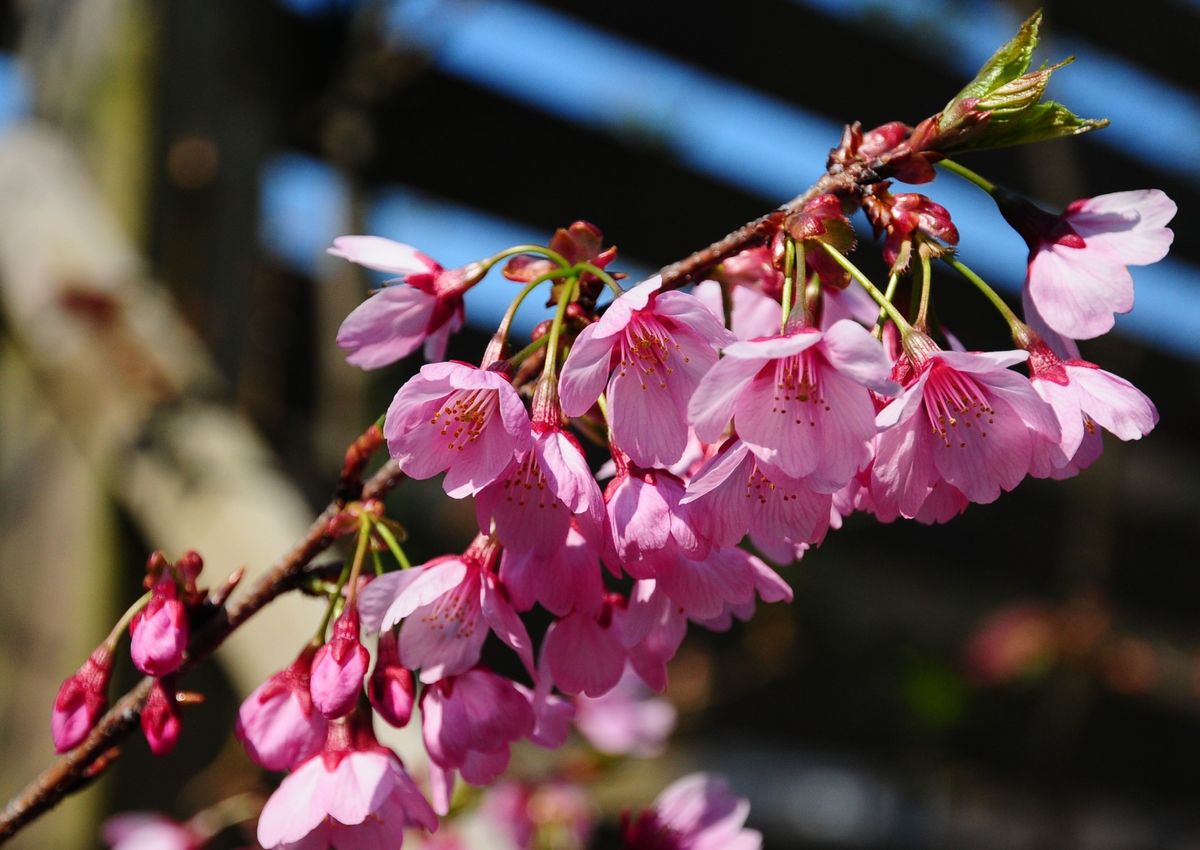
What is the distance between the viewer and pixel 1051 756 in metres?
2.20

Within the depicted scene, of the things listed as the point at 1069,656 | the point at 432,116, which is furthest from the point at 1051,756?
the point at 432,116

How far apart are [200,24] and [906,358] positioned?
1.24 m

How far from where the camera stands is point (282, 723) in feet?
1.62

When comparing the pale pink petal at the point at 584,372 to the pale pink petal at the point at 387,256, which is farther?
the pale pink petal at the point at 387,256

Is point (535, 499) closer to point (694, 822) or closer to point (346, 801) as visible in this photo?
point (346, 801)

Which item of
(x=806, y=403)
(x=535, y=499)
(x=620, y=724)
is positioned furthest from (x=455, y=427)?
(x=620, y=724)

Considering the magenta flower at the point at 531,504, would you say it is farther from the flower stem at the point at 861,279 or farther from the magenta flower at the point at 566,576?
the flower stem at the point at 861,279

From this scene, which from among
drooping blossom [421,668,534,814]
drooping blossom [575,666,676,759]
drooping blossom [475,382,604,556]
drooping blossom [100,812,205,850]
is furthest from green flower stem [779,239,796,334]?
drooping blossom [575,666,676,759]

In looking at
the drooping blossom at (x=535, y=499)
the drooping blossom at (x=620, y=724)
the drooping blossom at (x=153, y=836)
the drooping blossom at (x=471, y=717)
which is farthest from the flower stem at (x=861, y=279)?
the drooping blossom at (x=620, y=724)

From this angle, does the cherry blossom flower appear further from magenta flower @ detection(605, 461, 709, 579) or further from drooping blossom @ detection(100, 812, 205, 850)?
drooping blossom @ detection(100, 812, 205, 850)

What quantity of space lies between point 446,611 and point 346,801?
0.09 m

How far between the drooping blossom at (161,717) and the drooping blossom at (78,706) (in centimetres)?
3

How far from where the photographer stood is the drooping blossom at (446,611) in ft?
1.56

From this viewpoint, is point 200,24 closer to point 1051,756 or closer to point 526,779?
point 526,779
